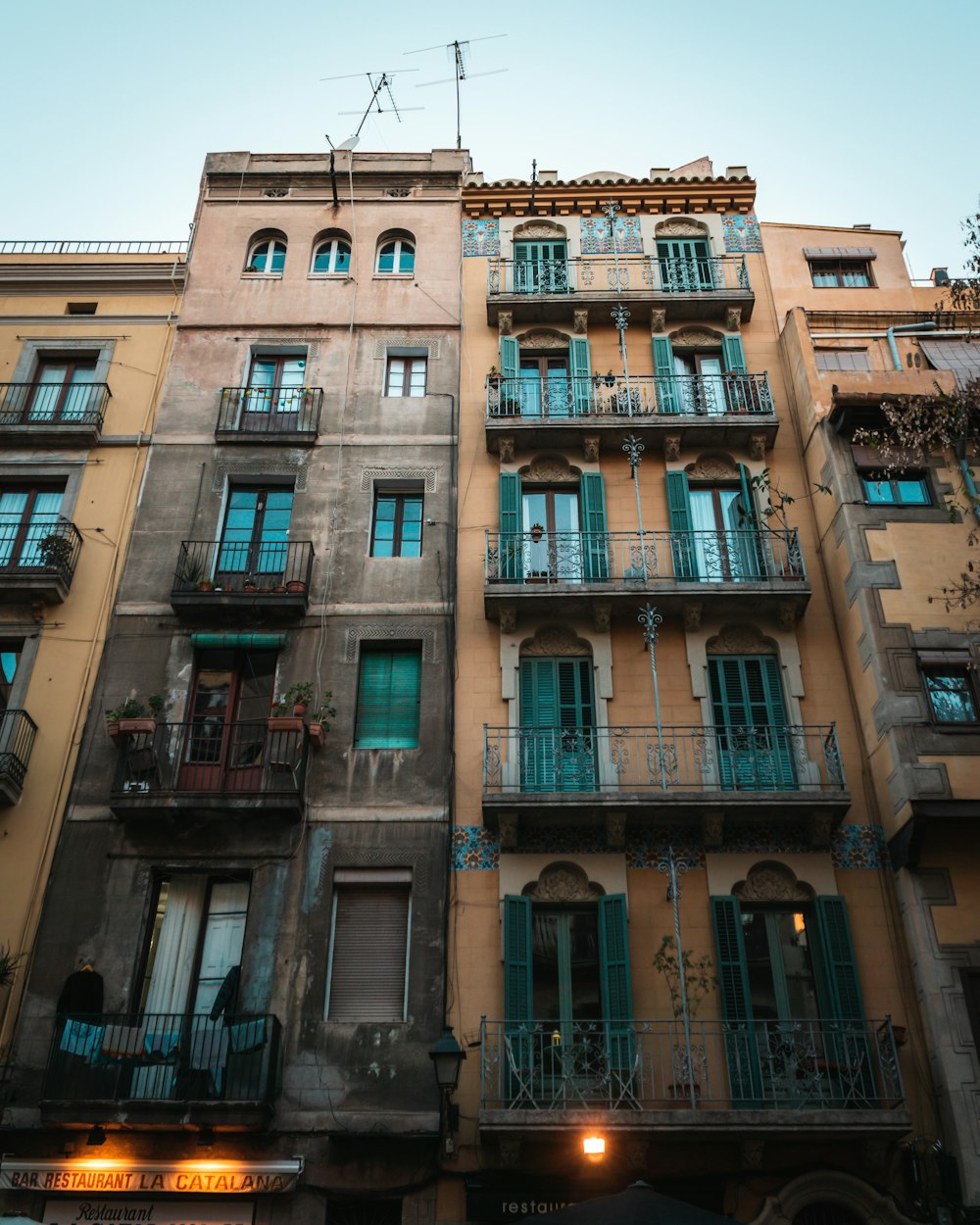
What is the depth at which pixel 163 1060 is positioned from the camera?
13719mm

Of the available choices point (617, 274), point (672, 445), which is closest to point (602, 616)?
point (672, 445)

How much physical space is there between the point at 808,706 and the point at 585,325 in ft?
27.8

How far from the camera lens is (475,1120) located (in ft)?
44.9

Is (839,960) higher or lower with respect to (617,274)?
lower

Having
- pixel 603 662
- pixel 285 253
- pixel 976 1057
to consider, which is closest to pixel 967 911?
pixel 976 1057

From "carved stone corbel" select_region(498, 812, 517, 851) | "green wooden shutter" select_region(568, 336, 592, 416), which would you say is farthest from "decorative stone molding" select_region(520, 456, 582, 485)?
"carved stone corbel" select_region(498, 812, 517, 851)

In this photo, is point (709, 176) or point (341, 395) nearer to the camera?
point (341, 395)

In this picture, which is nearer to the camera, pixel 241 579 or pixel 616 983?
pixel 616 983

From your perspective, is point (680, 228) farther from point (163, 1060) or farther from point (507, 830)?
point (163, 1060)

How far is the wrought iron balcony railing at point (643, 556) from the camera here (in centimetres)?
1770

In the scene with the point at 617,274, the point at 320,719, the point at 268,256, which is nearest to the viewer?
the point at 320,719

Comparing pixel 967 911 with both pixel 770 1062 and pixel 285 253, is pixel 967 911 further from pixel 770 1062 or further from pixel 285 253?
pixel 285 253

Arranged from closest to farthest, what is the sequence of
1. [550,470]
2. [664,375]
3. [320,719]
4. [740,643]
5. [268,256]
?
[320,719]
[740,643]
[550,470]
[664,375]
[268,256]

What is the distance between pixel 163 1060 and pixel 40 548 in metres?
8.62
